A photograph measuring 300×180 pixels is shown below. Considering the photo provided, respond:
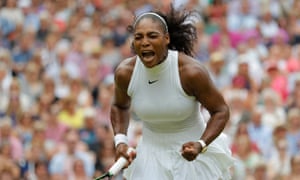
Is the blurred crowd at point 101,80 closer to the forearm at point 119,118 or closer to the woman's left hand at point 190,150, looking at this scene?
the forearm at point 119,118

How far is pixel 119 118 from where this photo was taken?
9562 millimetres

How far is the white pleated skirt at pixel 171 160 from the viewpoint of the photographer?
930 cm

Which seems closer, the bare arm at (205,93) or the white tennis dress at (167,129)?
the bare arm at (205,93)

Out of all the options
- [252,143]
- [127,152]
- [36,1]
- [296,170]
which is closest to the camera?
[127,152]

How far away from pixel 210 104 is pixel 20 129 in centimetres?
683

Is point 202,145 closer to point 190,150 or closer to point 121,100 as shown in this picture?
point 190,150

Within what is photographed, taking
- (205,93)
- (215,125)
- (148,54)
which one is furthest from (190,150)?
(148,54)

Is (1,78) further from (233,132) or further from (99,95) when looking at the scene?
(233,132)

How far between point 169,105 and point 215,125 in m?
0.39

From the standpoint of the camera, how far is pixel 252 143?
1483cm

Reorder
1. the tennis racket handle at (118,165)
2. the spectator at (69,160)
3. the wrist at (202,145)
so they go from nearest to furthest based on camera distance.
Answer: the tennis racket handle at (118,165)
the wrist at (202,145)
the spectator at (69,160)

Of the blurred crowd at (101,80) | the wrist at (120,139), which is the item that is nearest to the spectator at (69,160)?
the blurred crowd at (101,80)

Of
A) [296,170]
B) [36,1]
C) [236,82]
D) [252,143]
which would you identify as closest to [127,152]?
[296,170]

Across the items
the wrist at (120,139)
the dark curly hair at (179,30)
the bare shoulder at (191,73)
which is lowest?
the wrist at (120,139)
